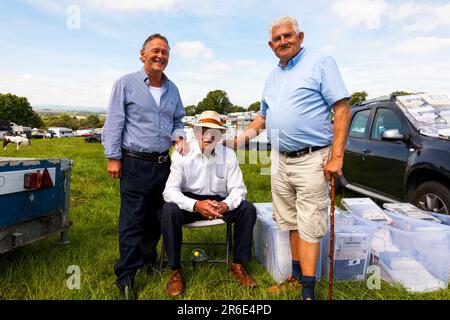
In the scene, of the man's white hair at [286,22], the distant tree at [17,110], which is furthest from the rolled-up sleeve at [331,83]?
the distant tree at [17,110]

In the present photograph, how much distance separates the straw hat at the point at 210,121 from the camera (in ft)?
10.8

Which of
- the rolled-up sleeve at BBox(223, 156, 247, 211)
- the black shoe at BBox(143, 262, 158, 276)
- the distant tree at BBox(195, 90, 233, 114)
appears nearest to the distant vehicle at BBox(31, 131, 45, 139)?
the distant tree at BBox(195, 90, 233, 114)

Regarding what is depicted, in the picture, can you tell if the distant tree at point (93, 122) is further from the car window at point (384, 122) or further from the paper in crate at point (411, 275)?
the paper in crate at point (411, 275)

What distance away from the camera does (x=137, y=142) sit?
10.1ft

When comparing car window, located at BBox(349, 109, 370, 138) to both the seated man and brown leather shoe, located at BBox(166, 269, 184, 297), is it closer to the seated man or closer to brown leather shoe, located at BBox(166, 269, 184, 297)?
the seated man

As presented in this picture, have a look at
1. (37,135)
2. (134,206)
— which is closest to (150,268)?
(134,206)

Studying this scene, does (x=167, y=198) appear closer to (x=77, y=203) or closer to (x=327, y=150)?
(x=327, y=150)

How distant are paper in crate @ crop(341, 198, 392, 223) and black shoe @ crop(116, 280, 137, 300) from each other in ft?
7.37

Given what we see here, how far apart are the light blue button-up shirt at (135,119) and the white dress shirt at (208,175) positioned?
0.81 ft

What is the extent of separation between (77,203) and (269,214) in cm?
391

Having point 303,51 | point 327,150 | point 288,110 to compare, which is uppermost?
point 303,51

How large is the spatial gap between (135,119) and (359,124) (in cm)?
427
